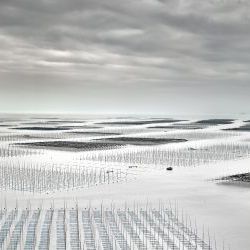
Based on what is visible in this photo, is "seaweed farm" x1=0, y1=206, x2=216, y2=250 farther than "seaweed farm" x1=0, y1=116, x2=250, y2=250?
No

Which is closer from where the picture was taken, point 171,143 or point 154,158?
point 154,158

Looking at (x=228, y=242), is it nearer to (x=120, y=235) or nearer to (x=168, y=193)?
(x=120, y=235)

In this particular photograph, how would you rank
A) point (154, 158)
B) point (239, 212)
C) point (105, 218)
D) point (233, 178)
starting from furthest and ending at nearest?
point (154, 158) → point (233, 178) → point (239, 212) → point (105, 218)

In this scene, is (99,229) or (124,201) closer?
(99,229)

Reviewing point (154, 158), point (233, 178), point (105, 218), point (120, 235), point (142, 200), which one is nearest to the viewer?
point (120, 235)

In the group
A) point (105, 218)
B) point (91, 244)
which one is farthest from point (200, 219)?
point (91, 244)

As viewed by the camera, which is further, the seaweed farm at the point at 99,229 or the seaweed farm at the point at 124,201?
the seaweed farm at the point at 124,201

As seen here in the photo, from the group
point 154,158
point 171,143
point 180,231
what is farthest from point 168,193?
point 171,143

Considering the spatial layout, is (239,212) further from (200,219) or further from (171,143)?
(171,143)
